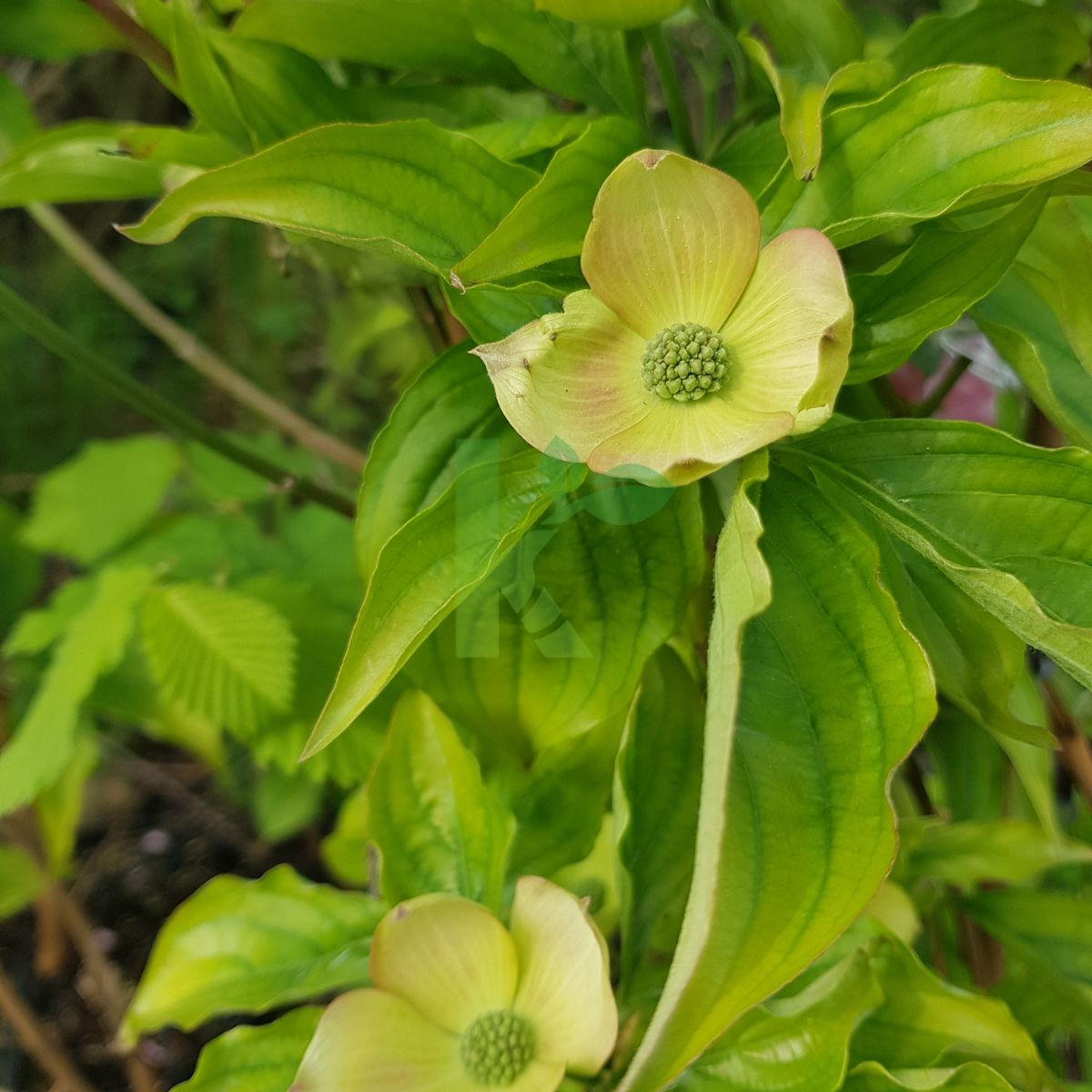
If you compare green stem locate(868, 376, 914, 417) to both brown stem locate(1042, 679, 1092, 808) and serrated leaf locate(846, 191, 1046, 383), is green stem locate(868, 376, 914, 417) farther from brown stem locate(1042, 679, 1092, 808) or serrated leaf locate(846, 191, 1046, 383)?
brown stem locate(1042, 679, 1092, 808)

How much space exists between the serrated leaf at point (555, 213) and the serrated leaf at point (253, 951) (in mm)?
310

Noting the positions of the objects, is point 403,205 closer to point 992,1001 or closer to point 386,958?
point 386,958

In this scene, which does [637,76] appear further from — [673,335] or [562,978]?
[562,978]

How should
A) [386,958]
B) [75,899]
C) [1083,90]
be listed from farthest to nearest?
1. [75,899]
2. [386,958]
3. [1083,90]

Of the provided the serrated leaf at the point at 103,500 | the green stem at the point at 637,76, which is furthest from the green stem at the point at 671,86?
the serrated leaf at the point at 103,500

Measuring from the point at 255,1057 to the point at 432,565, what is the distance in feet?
0.83

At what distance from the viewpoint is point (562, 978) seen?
0.39m

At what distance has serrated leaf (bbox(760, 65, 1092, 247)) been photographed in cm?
29

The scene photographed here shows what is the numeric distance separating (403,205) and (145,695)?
640 millimetres

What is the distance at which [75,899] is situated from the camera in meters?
1.08

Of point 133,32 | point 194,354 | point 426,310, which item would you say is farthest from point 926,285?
point 194,354

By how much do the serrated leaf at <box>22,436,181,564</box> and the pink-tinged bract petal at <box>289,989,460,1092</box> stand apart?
0.61 meters

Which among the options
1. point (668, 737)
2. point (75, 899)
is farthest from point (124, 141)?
point (75, 899)

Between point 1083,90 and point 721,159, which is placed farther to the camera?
point 721,159
